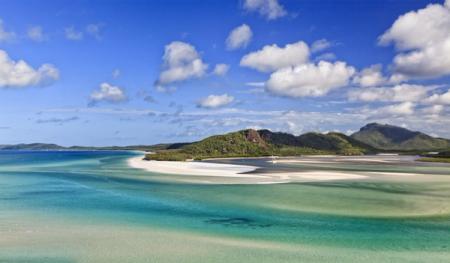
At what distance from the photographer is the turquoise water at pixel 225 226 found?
69.4 ft

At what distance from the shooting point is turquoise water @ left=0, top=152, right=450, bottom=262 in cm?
2116

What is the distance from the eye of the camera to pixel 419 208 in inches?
1390

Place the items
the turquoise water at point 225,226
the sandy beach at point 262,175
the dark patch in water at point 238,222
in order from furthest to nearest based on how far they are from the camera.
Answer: the sandy beach at point 262,175, the dark patch in water at point 238,222, the turquoise water at point 225,226

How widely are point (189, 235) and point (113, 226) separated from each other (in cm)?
605

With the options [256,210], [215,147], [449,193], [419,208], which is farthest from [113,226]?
[215,147]

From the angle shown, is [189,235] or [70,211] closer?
[189,235]

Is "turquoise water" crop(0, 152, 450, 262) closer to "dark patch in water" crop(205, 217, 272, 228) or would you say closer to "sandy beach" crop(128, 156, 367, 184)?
"dark patch in water" crop(205, 217, 272, 228)

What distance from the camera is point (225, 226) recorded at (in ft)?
91.4

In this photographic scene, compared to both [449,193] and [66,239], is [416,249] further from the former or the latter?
[449,193]

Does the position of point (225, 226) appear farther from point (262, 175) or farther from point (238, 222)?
point (262, 175)

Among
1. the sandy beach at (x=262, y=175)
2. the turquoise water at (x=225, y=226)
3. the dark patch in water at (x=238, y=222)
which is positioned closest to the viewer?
the turquoise water at (x=225, y=226)

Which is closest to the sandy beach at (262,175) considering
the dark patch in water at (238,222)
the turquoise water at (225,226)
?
the turquoise water at (225,226)

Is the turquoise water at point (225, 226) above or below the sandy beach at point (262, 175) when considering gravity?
below

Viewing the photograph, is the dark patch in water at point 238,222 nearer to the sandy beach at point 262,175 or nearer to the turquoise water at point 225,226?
the turquoise water at point 225,226
